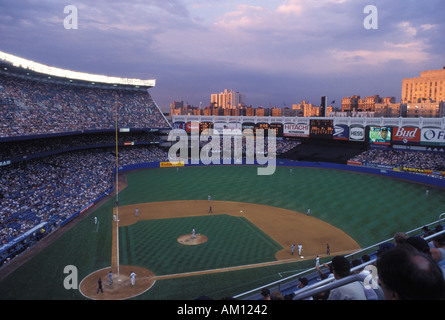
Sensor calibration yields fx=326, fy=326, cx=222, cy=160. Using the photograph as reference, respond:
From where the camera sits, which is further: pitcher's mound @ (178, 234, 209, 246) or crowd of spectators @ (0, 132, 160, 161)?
crowd of spectators @ (0, 132, 160, 161)

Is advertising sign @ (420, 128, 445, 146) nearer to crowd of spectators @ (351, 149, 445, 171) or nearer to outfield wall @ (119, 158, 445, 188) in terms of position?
crowd of spectators @ (351, 149, 445, 171)

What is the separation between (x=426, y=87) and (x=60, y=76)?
172 m

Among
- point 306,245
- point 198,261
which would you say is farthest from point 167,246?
point 306,245

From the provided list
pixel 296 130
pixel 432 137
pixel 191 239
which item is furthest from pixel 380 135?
pixel 191 239

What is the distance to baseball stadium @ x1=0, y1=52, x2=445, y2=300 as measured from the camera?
19.9 m

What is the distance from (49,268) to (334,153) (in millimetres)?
55886

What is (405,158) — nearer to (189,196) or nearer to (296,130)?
(296,130)

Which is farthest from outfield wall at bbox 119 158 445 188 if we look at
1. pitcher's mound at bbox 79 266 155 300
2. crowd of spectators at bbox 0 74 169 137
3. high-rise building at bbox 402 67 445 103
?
high-rise building at bbox 402 67 445 103

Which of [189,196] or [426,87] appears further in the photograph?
[426,87]

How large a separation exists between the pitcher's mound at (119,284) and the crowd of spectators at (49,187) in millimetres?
8972

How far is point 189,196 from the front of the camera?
4150cm

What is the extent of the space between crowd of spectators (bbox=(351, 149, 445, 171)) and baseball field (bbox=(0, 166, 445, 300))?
7.18 m

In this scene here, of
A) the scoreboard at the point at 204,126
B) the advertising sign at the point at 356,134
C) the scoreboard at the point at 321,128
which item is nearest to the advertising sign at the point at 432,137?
the advertising sign at the point at 356,134
